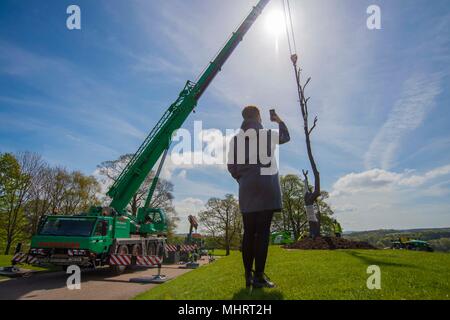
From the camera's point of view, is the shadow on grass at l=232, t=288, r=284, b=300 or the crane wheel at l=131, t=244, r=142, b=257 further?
the crane wheel at l=131, t=244, r=142, b=257

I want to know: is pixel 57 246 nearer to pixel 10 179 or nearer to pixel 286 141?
pixel 286 141

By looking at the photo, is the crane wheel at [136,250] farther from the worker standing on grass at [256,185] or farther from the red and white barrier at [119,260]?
the worker standing on grass at [256,185]

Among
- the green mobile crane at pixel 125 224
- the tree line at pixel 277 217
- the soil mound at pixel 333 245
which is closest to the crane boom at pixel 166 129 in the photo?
the green mobile crane at pixel 125 224

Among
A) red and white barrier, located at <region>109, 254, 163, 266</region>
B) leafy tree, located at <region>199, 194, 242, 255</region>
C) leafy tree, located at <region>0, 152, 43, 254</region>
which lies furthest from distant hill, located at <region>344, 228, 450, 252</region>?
leafy tree, located at <region>0, 152, 43, 254</region>

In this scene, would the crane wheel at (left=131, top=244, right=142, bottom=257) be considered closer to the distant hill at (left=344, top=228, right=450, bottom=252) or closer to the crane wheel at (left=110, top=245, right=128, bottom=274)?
the crane wheel at (left=110, top=245, right=128, bottom=274)

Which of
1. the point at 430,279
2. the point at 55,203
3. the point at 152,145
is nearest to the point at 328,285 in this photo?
the point at 430,279

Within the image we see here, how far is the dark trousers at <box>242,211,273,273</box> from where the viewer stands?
3.50 metres

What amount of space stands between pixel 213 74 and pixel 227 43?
200cm

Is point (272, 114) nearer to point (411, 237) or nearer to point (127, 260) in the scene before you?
point (127, 260)

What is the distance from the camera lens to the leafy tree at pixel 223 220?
1939 inches

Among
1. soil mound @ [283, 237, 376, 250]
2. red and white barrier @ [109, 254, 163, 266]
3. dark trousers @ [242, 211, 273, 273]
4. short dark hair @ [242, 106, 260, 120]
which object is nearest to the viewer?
dark trousers @ [242, 211, 273, 273]

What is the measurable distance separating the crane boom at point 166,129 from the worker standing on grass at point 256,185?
428 inches

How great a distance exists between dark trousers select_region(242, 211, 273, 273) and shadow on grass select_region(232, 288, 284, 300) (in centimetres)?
36
